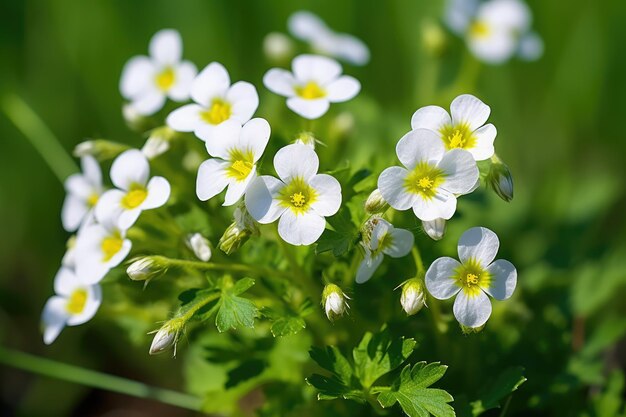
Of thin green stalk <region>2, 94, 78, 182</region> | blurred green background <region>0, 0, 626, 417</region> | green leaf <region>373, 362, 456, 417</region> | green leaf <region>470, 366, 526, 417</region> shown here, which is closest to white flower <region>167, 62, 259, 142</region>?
green leaf <region>373, 362, 456, 417</region>

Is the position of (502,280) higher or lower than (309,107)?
lower

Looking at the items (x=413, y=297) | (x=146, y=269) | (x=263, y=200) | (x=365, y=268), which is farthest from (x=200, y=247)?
(x=413, y=297)

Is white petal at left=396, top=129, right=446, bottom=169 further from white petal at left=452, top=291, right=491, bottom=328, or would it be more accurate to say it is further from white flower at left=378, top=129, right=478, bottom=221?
white petal at left=452, top=291, right=491, bottom=328

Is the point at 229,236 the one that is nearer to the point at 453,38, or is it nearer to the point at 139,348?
the point at 139,348

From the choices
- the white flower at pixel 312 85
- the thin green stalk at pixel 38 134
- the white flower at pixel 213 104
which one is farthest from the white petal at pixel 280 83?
the thin green stalk at pixel 38 134

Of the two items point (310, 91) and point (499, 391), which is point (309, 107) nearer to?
point (310, 91)

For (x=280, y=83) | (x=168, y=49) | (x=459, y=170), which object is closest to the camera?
(x=459, y=170)
